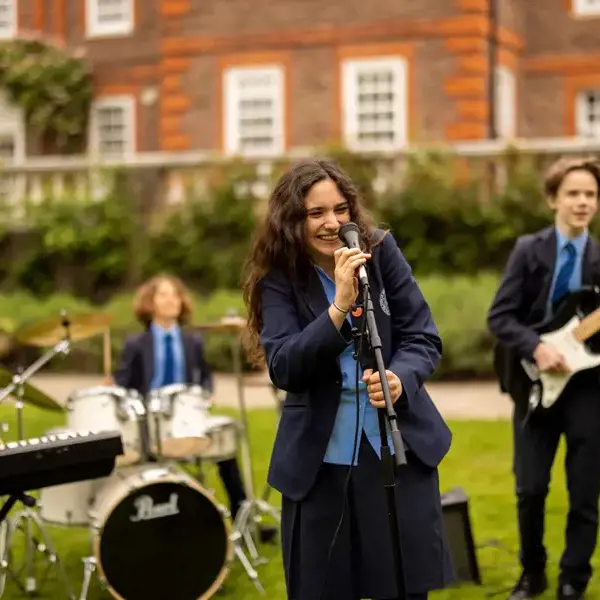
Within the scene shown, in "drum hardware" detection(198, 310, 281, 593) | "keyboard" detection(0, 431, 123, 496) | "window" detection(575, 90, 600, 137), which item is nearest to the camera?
"keyboard" detection(0, 431, 123, 496)

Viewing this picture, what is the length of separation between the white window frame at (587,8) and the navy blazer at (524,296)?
1907 centimetres

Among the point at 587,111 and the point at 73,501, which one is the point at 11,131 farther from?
the point at 73,501

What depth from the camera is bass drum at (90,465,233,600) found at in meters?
5.74

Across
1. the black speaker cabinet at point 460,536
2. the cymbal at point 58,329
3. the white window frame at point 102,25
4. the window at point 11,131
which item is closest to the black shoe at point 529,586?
the black speaker cabinet at point 460,536

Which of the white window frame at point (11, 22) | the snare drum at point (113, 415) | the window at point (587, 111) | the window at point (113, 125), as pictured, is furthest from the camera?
the white window frame at point (11, 22)

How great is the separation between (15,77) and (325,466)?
20.8 meters

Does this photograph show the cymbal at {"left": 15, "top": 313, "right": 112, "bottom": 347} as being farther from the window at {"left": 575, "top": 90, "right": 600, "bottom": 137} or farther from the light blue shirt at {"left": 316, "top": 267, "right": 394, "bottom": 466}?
the window at {"left": 575, "top": 90, "right": 600, "bottom": 137}

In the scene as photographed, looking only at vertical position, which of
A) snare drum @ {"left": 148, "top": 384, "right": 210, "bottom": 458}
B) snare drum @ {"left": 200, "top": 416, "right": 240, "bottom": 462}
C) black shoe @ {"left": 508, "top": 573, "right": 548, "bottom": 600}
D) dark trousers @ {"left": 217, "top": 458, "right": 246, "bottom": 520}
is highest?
snare drum @ {"left": 148, "top": 384, "right": 210, "bottom": 458}

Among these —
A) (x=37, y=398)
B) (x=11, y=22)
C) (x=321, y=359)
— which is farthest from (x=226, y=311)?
(x=11, y=22)

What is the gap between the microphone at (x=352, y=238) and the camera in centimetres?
360

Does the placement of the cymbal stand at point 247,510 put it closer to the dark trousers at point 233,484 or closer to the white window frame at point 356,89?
the dark trousers at point 233,484

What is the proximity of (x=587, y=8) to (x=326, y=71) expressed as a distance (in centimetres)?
589

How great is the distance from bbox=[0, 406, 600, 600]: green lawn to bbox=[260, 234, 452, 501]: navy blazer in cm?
220

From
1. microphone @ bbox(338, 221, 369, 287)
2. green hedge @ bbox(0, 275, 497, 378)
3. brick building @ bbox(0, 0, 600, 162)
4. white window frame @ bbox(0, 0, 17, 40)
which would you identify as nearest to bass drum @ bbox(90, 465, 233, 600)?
microphone @ bbox(338, 221, 369, 287)
